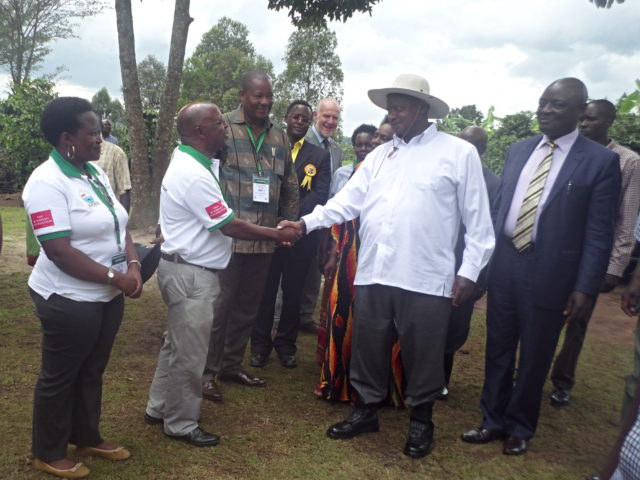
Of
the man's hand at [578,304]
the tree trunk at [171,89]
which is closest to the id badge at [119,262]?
the man's hand at [578,304]

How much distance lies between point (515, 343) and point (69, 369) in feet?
8.32

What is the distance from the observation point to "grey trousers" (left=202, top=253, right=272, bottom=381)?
3.78m

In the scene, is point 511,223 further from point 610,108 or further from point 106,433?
point 106,433

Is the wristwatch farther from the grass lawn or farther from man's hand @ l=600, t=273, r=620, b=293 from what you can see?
man's hand @ l=600, t=273, r=620, b=293

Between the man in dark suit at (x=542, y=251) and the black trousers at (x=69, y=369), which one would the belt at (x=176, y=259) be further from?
the man in dark suit at (x=542, y=251)

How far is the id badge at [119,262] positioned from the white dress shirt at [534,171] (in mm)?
2194

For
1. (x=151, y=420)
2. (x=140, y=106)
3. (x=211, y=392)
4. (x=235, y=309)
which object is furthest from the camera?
(x=140, y=106)

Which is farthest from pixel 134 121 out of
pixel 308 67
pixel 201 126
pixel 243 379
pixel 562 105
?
pixel 308 67

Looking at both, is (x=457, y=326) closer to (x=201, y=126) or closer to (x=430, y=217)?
(x=430, y=217)

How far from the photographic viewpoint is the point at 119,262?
107 inches

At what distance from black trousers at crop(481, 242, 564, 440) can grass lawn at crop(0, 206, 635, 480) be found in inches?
9.0

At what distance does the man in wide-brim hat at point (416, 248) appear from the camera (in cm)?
311

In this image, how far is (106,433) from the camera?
10.4 feet

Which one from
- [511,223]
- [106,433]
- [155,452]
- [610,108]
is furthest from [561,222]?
[106,433]
